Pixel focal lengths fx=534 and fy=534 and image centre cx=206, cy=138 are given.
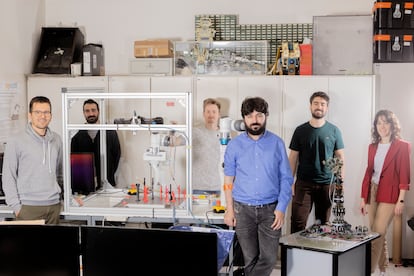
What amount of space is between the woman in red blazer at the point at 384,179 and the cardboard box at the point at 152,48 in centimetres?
216

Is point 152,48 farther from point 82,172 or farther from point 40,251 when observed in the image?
point 40,251

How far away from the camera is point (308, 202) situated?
5.03 m

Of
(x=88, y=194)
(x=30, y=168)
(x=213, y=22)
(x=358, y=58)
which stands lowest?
(x=88, y=194)

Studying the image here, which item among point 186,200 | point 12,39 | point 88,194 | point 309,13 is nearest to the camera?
point 186,200

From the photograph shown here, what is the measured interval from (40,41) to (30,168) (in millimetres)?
2320

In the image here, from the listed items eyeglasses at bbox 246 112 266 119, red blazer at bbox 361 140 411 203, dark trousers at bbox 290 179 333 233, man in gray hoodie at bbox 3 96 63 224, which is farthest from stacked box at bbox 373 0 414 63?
man in gray hoodie at bbox 3 96 63 224

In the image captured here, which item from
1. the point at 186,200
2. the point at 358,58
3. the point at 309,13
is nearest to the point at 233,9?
the point at 309,13

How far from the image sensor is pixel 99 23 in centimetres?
590

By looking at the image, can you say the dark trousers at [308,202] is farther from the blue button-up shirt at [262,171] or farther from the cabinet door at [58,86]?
the cabinet door at [58,86]

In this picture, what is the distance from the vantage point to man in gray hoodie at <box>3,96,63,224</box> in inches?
153

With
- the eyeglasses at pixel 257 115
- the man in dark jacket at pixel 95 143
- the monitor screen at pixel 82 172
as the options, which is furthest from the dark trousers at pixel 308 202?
the monitor screen at pixel 82 172

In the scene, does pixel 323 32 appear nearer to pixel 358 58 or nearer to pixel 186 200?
pixel 358 58

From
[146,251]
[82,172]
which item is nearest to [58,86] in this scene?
[82,172]

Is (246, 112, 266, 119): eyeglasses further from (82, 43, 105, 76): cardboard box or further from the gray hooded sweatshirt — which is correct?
(82, 43, 105, 76): cardboard box
